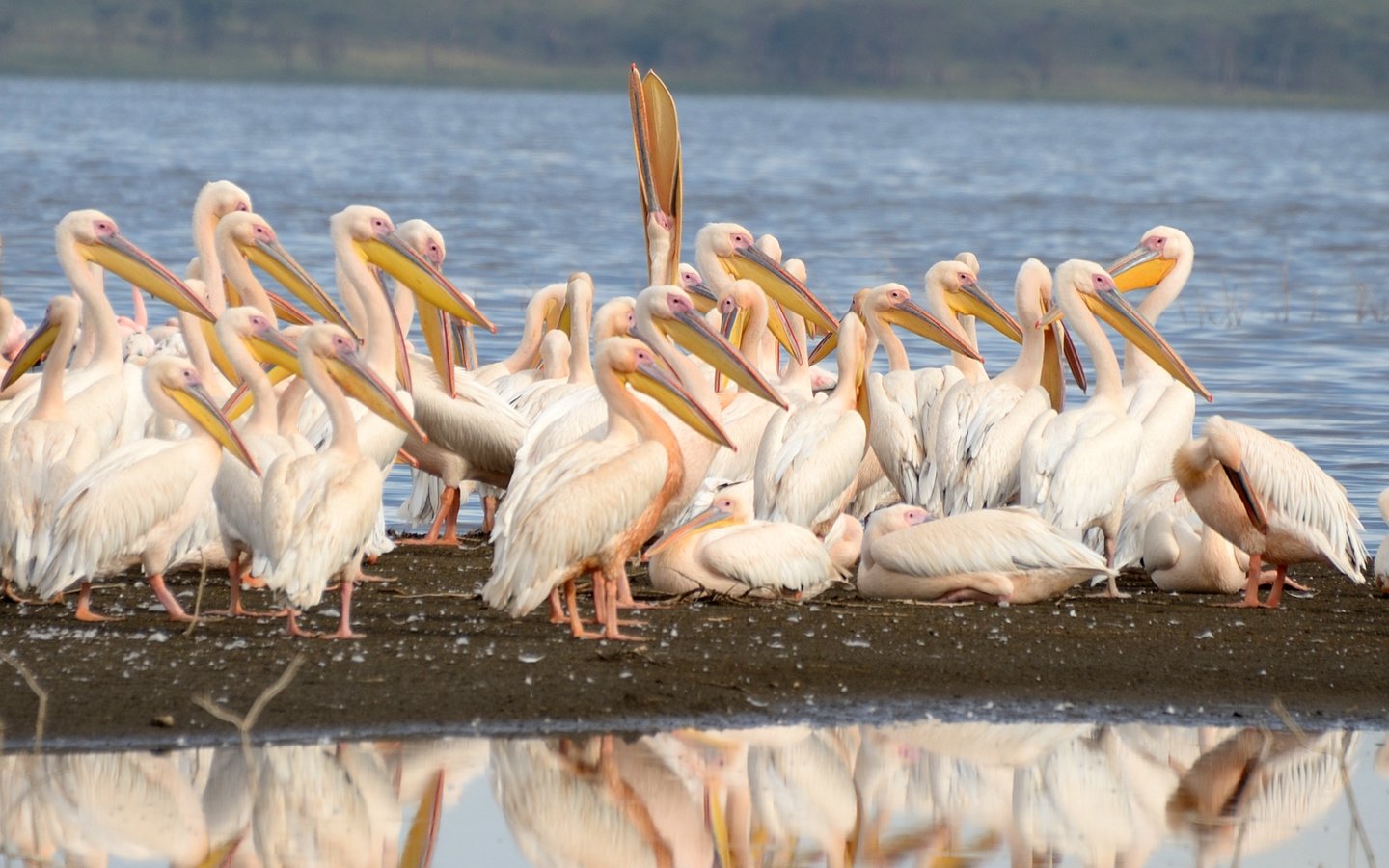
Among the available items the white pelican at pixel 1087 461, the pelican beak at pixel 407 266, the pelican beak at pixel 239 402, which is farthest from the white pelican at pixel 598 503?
the pelican beak at pixel 407 266

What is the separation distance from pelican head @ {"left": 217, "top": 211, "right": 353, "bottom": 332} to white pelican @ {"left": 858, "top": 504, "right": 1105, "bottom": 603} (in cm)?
255

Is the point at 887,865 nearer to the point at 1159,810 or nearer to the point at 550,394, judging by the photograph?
the point at 1159,810

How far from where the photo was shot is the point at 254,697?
5.75 metres

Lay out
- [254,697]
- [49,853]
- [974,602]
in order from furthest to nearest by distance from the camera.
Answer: [974,602], [254,697], [49,853]

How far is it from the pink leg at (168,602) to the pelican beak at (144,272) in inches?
62.3

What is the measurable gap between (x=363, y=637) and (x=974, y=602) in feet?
7.04

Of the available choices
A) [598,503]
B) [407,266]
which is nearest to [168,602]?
[598,503]

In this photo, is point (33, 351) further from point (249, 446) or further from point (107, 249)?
point (249, 446)

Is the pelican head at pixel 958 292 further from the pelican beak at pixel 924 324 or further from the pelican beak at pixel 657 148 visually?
the pelican beak at pixel 657 148

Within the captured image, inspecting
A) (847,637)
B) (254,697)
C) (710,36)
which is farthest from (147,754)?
(710,36)

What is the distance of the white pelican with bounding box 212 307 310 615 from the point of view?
6.79 meters

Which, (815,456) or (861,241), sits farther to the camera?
(861,241)

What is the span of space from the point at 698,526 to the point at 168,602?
185 cm

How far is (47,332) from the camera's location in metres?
8.23
